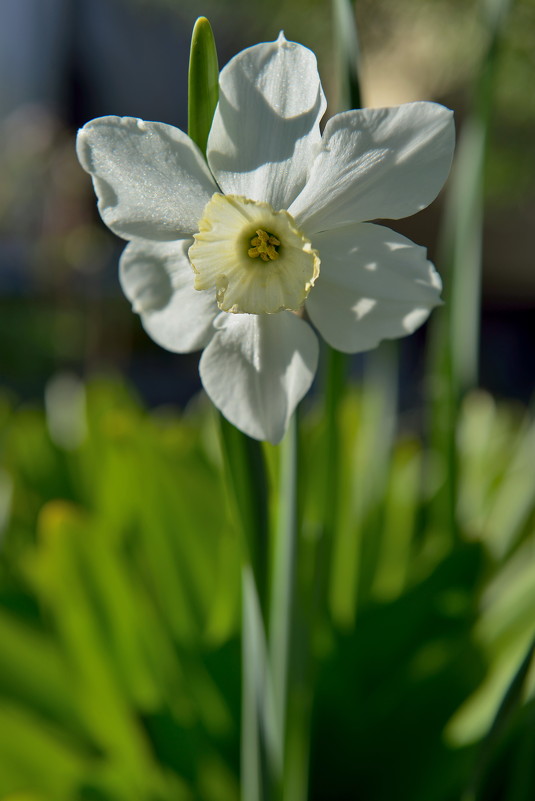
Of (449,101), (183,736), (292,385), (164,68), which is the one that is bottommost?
(164,68)

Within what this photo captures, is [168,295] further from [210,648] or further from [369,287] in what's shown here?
[210,648]

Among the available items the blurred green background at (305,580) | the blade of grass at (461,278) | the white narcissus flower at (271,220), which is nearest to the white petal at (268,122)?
the white narcissus flower at (271,220)

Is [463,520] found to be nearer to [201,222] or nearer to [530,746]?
[530,746]

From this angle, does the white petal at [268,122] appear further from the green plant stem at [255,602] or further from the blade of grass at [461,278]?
the blade of grass at [461,278]

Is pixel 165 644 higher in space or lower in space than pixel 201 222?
lower

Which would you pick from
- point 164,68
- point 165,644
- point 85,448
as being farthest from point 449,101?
point 164,68

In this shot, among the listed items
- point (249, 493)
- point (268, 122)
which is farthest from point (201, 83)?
point (249, 493)
